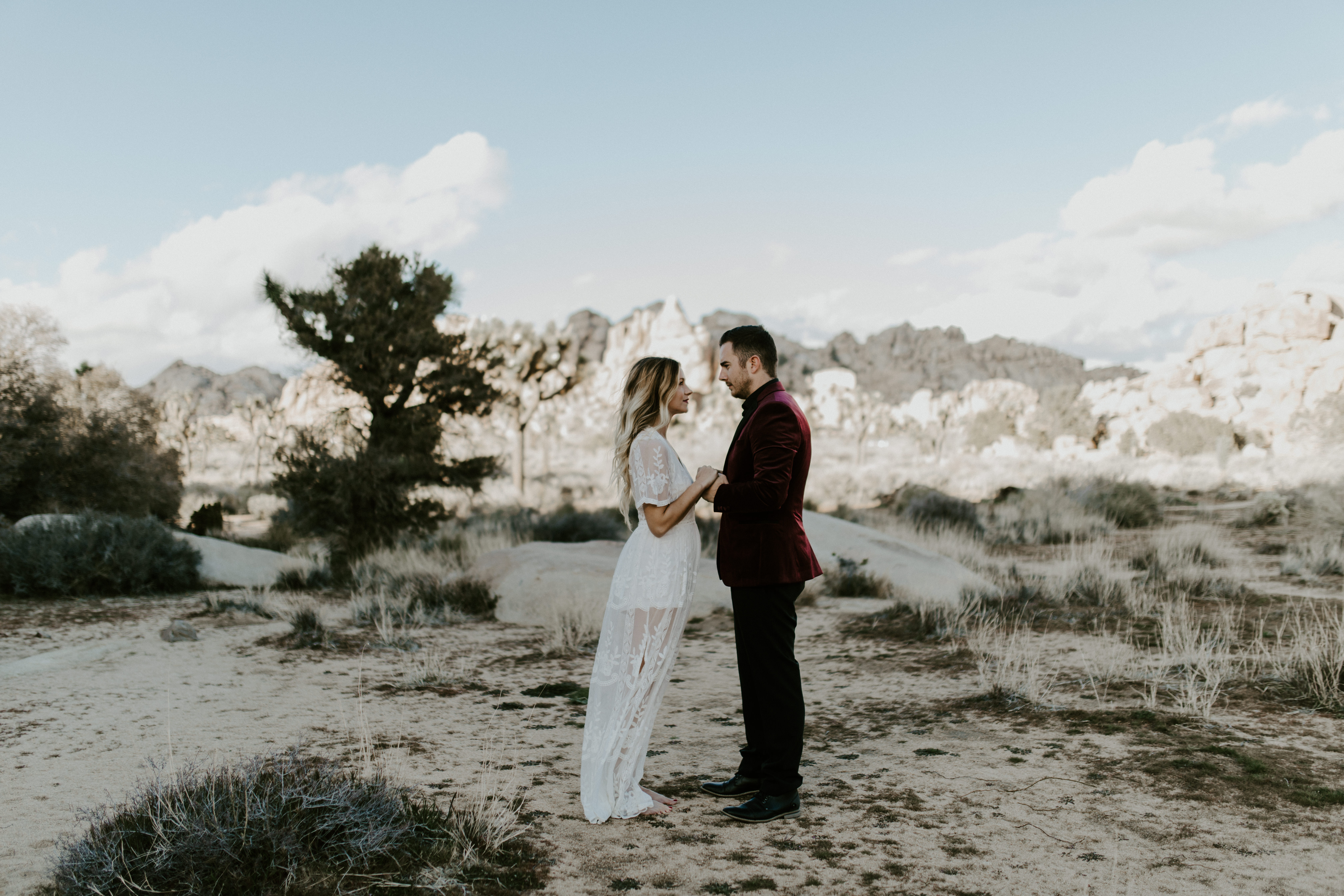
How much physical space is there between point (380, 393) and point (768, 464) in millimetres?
11917

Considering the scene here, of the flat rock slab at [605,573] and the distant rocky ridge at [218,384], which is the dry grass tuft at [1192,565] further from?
the distant rocky ridge at [218,384]

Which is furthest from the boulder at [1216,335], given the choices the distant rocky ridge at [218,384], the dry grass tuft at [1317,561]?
the distant rocky ridge at [218,384]

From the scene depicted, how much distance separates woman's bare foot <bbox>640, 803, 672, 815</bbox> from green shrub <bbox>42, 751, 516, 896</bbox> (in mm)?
678

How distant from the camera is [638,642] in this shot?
3.83 meters

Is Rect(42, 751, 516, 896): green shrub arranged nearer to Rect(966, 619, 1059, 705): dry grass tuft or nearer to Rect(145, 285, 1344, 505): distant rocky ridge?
Rect(145, 285, 1344, 505): distant rocky ridge

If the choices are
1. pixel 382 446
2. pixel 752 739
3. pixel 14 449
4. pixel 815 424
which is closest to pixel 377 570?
pixel 382 446

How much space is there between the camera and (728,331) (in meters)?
3.93

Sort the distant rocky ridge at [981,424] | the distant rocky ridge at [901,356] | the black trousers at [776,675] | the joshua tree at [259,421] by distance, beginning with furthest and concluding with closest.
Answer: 1. the distant rocky ridge at [901,356]
2. the joshua tree at [259,421]
3. the distant rocky ridge at [981,424]
4. the black trousers at [776,675]

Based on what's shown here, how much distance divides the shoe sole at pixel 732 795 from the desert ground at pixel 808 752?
3.7 inches

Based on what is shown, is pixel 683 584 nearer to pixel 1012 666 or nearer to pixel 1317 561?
pixel 1012 666

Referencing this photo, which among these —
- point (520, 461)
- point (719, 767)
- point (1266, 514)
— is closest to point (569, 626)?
point (719, 767)

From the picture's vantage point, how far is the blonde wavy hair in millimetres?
3834

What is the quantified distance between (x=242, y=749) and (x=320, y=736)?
17.4 inches

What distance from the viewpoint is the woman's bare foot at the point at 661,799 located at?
12.6 ft
